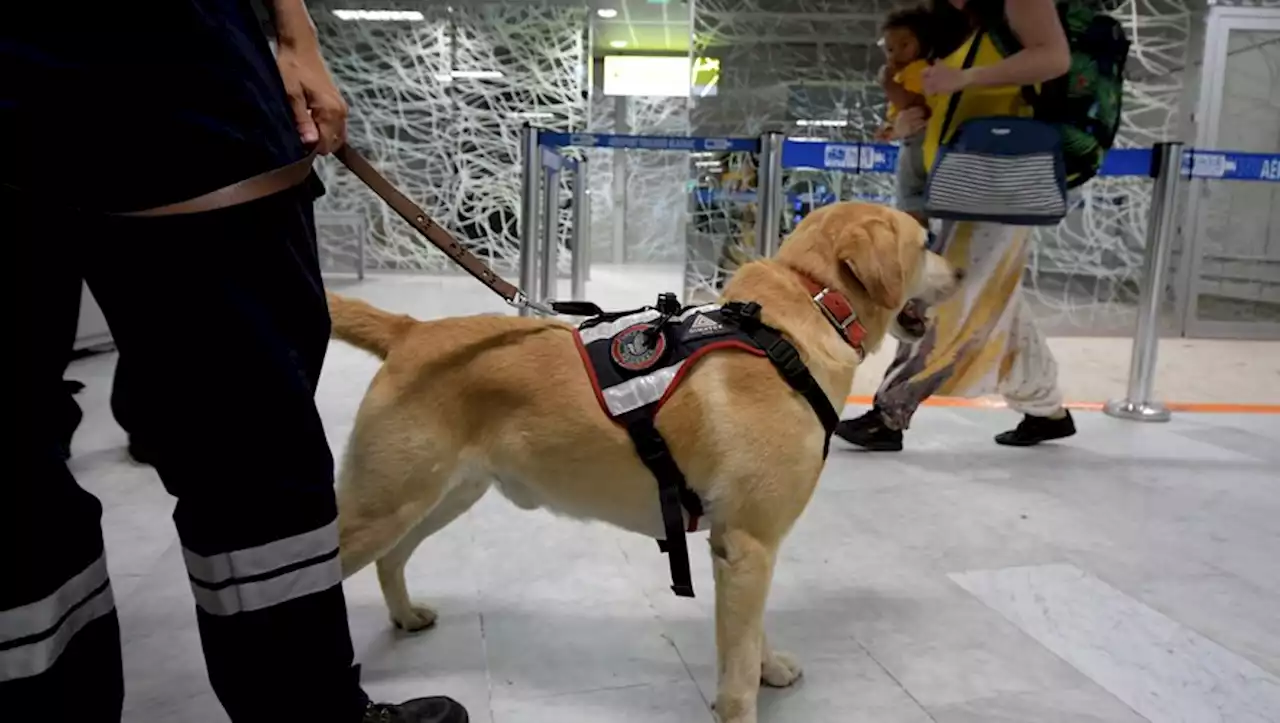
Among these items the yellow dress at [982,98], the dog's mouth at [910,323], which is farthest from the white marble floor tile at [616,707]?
the yellow dress at [982,98]

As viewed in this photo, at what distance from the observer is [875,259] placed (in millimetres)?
1554

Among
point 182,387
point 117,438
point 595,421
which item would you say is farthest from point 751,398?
point 117,438

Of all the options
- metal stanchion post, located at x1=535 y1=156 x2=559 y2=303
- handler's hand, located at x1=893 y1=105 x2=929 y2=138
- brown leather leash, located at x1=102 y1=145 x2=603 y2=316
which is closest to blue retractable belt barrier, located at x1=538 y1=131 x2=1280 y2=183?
metal stanchion post, located at x1=535 y1=156 x2=559 y2=303

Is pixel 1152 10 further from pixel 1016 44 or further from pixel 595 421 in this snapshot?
pixel 595 421

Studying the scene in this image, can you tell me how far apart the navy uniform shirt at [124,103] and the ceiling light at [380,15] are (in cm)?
1138

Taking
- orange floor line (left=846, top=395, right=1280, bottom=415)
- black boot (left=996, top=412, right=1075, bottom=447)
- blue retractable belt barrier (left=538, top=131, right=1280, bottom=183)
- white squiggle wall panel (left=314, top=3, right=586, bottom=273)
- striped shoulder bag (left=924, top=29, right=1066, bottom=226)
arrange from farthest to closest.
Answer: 1. white squiggle wall panel (left=314, top=3, right=586, bottom=273)
2. blue retractable belt barrier (left=538, top=131, right=1280, bottom=183)
3. orange floor line (left=846, top=395, right=1280, bottom=415)
4. black boot (left=996, top=412, right=1075, bottom=447)
5. striped shoulder bag (left=924, top=29, right=1066, bottom=226)

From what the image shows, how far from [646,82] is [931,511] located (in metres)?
12.2

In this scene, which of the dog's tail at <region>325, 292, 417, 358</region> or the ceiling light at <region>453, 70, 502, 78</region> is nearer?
the dog's tail at <region>325, 292, 417, 358</region>

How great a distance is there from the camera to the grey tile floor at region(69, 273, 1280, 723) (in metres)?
1.57

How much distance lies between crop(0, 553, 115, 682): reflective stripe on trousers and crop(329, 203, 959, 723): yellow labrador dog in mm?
476

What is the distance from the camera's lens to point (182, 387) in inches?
36.0

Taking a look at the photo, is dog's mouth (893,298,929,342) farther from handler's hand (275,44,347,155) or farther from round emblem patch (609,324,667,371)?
handler's hand (275,44,347,155)

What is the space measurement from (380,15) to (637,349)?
36.8ft

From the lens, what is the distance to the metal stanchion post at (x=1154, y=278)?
394cm
